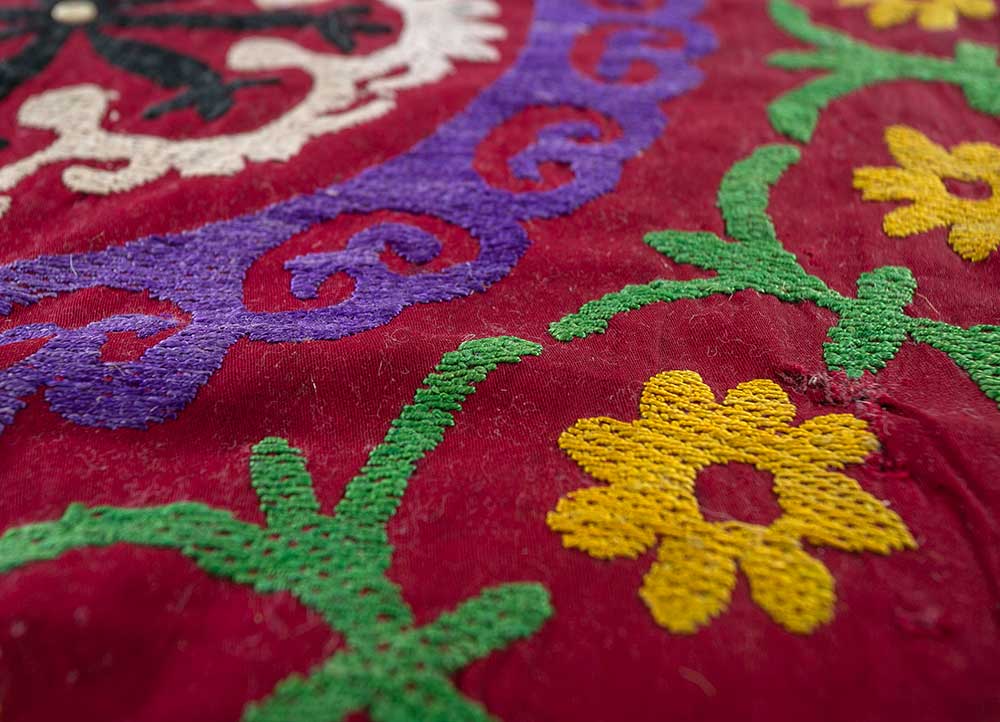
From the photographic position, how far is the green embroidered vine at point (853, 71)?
693 mm

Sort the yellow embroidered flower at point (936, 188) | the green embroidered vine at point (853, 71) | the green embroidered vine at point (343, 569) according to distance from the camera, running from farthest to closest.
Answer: the green embroidered vine at point (853, 71) → the yellow embroidered flower at point (936, 188) → the green embroidered vine at point (343, 569)

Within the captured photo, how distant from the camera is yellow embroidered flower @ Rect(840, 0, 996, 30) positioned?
0.83 m

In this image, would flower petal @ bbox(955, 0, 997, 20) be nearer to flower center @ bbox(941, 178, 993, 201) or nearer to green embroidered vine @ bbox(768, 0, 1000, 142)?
green embroidered vine @ bbox(768, 0, 1000, 142)

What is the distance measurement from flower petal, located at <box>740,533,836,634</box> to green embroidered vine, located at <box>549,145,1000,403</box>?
0.46 ft

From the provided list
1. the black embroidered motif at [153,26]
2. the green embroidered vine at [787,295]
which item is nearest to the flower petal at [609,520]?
the green embroidered vine at [787,295]

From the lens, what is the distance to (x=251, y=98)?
71cm

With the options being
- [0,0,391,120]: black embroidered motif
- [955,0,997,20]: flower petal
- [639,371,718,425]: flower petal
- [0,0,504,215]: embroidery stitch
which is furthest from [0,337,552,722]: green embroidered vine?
[955,0,997,20]: flower petal

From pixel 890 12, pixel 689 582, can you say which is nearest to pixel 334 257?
pixel 689 582

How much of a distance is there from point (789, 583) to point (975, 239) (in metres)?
0.33

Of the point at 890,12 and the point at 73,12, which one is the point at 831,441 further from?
the point at 73,12

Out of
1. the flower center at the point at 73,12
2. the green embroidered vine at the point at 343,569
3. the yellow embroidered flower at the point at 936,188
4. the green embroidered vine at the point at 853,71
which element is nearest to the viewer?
the green embroidered vine at the point at 343,569

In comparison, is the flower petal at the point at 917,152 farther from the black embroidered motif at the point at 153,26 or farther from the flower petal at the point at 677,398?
the black embroidered motif at the point at 153,26

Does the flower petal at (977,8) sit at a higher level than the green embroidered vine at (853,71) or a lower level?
higher

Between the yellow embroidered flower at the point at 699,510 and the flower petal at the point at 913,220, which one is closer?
the yellow embroidered flower at the point at 699,510
